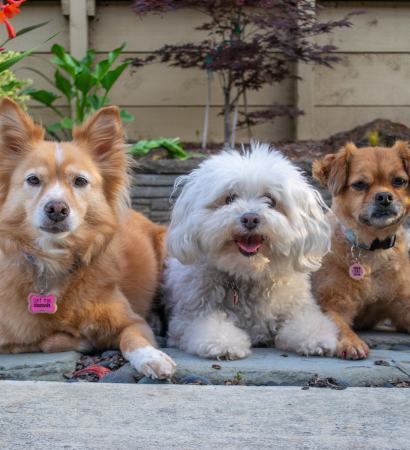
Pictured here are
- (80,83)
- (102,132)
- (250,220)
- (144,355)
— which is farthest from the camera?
(80,83)

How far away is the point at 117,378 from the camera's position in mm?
2471

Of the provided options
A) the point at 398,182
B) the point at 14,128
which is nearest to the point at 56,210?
the point at 14,128

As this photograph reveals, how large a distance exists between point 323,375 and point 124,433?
1.15 m

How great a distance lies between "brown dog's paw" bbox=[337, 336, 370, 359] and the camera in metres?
2.82

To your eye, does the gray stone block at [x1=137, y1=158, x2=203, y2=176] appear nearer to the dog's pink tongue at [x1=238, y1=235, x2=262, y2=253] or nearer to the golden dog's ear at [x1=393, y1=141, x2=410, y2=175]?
the golden dog's ear at [x1=393, y1=141, x2=410, y2=175]

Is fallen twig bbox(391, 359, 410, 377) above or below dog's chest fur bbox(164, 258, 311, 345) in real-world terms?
below

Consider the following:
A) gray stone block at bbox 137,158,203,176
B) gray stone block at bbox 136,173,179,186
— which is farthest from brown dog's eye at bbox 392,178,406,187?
gray stone block at bbox 136,173,179,186

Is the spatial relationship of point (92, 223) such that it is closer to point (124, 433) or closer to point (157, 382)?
point (157, 382)

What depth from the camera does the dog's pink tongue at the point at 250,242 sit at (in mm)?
2805

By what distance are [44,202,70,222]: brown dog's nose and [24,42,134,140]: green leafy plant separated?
11.5 feet

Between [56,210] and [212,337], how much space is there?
3.69 feet

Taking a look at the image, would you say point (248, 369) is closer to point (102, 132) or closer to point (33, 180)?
point (33, 180)

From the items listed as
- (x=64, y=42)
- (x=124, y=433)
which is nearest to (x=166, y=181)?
(x=64, y=42)

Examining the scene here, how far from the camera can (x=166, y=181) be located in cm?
581
